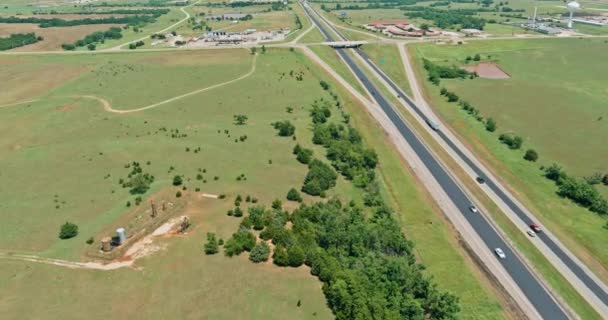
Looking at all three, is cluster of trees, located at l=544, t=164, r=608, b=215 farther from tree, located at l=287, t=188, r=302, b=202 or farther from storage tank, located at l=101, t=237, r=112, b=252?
storage tank, located at l=101, t=237, r=112, b=252

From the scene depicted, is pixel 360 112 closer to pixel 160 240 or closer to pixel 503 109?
pixel 503 109

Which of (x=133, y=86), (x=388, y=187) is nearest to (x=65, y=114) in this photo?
(x=133, y=86)

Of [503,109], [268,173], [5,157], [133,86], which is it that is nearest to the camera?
[268,173]

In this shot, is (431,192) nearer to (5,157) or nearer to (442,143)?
(442,143)

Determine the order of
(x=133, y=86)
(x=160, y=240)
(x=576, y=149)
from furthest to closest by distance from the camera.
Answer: (x=133, y=86) < (x=576, y=149) < (x=160, y=240)

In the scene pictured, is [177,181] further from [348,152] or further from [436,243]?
[436,243]

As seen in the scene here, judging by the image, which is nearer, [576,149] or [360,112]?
[576,149]

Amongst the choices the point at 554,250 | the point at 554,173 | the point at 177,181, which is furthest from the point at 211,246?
the point at 554,173

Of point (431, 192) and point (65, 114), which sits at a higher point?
point (65, 114)
